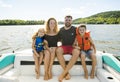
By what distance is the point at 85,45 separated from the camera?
14.3 ft

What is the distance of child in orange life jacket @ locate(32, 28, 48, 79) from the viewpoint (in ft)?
13.7

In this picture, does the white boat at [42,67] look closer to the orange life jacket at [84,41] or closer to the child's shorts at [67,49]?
the child's shorts at [67,49]

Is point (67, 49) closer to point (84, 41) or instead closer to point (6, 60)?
point (84, 41)

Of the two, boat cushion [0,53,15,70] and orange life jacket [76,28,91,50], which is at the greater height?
orange life jacket [76,28,91,50]

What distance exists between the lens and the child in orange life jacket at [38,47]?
4.16m

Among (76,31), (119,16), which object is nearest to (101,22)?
(119,16)

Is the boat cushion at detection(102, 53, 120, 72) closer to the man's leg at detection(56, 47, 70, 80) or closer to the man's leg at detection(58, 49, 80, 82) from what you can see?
the man's leg at detection(58, 49, 80, 82)

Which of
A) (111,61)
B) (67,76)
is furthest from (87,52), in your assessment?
(67,76)

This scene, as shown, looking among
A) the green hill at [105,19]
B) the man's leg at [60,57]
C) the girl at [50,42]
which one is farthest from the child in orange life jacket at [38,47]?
the green hill at [105,19]

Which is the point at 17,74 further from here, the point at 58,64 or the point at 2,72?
the point at 58,64

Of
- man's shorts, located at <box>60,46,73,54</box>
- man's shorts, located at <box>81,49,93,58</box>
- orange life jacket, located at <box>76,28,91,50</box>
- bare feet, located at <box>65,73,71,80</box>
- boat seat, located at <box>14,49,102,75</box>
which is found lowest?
bare feet, located at <box>65,73,71,80</box>

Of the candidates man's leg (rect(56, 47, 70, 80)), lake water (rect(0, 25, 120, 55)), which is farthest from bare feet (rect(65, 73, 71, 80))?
lake water (rect(0, 25, 120, 55))

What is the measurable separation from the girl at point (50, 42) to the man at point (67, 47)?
4.7 inches

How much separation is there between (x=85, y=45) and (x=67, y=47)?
0.36 m
